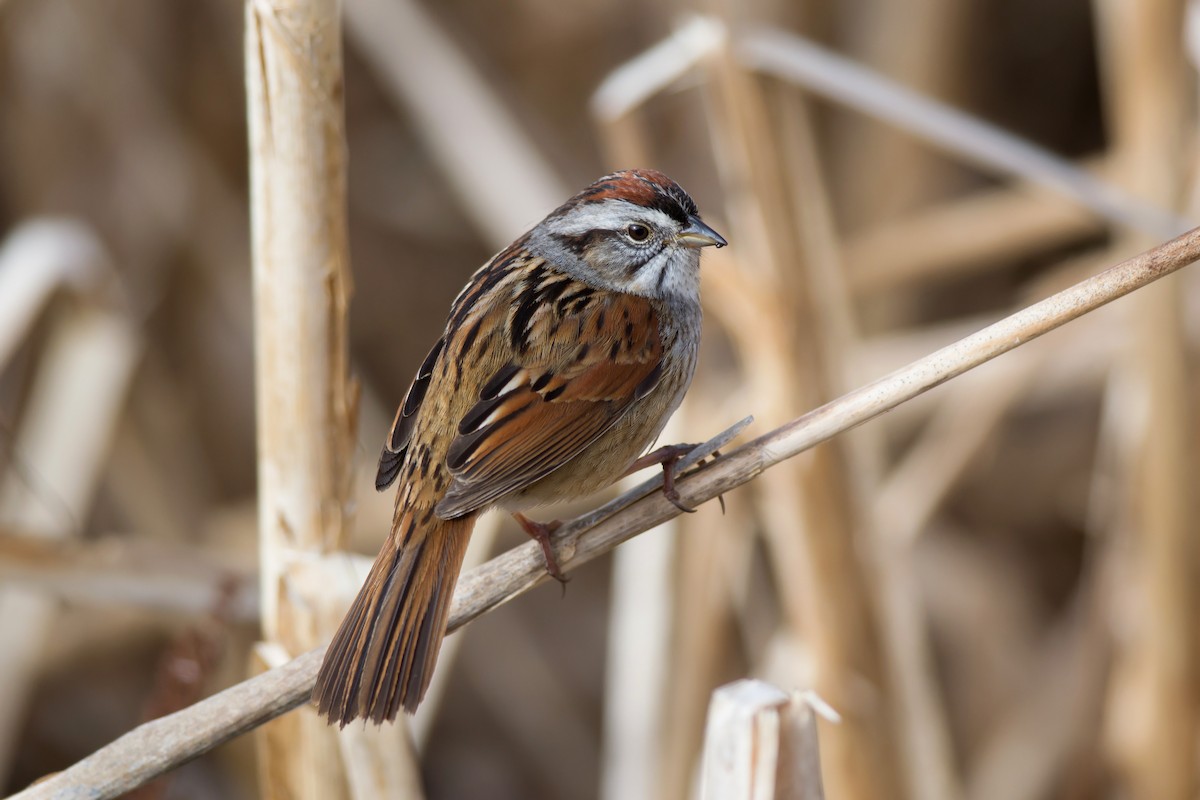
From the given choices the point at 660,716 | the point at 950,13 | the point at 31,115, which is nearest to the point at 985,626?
the point at 660,716

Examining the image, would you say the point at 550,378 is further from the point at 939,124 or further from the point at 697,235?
the point at 939,124

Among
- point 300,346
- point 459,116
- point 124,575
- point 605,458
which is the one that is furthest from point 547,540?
point 459,116

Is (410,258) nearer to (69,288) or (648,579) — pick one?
(69,288)

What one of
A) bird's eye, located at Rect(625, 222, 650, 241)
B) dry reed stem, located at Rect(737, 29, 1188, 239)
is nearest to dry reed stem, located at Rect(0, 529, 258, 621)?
bird's eye, located at Rect(625, 222, 650, 241)

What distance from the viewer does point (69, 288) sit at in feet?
9.84

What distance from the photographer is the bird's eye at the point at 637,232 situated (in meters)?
2.11

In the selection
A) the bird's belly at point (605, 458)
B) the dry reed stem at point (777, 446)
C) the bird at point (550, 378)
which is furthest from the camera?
the bird's belly at point (605, 458)

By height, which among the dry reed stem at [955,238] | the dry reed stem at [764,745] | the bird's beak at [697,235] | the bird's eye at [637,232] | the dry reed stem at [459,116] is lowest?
the dry reed stem at [764,745]

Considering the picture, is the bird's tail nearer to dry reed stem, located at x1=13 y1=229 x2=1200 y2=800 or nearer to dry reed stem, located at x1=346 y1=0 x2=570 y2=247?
dry reed stem, located at x1=13 y1=229 x2=1200 y2=800

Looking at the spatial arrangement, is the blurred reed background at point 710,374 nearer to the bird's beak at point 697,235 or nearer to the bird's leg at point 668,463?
the bird's beak at point 697,235

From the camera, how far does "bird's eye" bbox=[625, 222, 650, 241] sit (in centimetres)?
211

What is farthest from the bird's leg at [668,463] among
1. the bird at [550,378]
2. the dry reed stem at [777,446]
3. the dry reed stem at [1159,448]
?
the dry reed stem at [1159,448]

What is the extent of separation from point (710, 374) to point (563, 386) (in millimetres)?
1511

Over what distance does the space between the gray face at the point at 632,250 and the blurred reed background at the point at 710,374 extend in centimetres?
16
